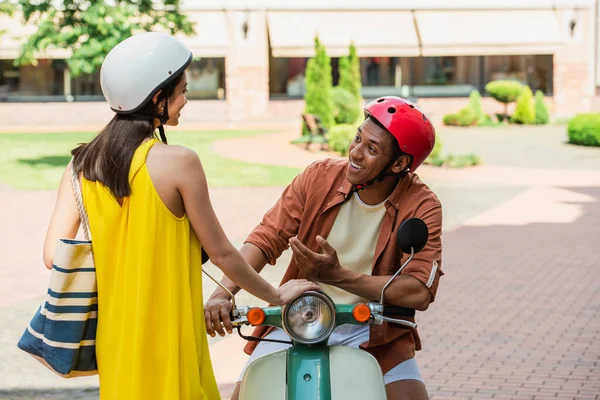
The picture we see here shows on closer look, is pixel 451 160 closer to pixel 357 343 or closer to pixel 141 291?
pixel 357 343

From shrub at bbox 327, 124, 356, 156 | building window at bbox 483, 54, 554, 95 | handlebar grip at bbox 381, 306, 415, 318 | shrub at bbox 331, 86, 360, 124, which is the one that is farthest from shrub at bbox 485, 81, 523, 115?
handlebar grip at bbox 381, 306, 415, 318

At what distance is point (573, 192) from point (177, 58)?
16.0 metres

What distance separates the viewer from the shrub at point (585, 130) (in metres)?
26.6

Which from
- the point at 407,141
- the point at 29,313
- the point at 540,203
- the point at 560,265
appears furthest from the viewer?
the point at 540,203

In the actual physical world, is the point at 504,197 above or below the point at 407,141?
below

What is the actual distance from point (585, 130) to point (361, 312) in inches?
990

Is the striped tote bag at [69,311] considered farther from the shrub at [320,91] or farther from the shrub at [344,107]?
the shrub at [344,107]

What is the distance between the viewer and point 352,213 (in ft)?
10.8

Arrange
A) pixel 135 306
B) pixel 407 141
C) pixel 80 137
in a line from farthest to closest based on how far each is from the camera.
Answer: pixel 80 137
pixel 407 141
pixel 135 306

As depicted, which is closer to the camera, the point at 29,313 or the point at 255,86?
the point at 29,313

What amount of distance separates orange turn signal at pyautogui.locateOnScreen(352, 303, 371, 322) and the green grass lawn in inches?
627

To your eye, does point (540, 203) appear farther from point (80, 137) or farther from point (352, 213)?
point (80, 137)

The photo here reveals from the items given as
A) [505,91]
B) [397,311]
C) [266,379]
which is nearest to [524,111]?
[505,91]

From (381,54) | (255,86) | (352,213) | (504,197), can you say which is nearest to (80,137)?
(255,86)
